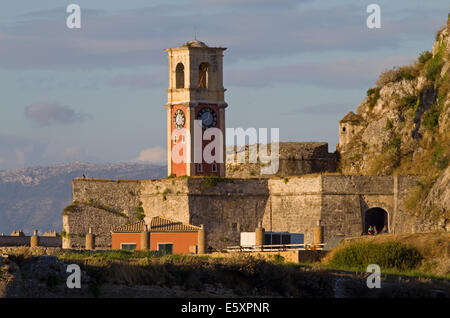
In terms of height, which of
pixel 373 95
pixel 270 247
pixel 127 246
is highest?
pixel 373 95

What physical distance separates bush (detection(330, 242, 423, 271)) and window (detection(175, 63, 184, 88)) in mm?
27908

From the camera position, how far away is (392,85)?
97.5m

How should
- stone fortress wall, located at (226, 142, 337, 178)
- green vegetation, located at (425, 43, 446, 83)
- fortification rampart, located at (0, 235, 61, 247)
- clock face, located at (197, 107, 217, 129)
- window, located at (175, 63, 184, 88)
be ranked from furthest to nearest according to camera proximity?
1. stone fortress wall, located at (226, 142, 337, 178)
2. fortification rampart, located at (0, 235, 61, 247)
3. green vegetation, located at (425, 43, 446, 83)
4. window, located at (175, 63, 184, 88)
5. clock face, located at (197, 107, 217, 129)

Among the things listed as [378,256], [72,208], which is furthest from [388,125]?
[378,256]

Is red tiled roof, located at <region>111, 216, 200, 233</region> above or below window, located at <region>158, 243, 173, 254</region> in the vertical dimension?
above

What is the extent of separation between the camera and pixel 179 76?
94.6 meters

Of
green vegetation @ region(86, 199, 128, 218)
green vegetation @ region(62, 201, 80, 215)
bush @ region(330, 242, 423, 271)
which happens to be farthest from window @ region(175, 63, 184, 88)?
bush @ region(330, 242, 423, 271)

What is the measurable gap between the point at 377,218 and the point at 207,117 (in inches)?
550

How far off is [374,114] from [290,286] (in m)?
45.5

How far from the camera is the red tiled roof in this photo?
85.4 metres

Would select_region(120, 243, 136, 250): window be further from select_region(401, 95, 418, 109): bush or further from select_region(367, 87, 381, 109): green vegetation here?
select_region(367, 87, 381, 109): green vegetation

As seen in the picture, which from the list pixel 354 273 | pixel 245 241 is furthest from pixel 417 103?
pixel 354 273

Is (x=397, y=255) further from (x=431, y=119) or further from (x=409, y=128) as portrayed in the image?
(x=409, y=128)
